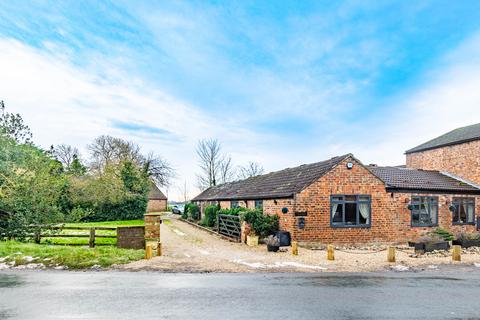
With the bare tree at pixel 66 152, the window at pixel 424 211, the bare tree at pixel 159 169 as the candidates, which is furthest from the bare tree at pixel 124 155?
the window at pixel 424 211

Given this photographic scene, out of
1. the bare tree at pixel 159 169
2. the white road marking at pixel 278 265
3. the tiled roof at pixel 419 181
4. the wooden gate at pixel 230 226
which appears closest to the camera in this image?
the white road marking at pixel 278 265

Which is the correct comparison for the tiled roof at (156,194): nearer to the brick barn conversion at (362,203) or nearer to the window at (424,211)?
the brick barn conversion at (362,203)

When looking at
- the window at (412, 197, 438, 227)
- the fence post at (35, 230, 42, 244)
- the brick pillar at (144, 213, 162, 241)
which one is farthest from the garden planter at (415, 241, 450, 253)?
the fence post at (35, 230, 42, 244)

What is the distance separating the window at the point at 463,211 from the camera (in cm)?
2016

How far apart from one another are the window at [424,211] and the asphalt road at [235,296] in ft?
28.3

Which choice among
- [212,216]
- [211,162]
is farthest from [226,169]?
[212,216]

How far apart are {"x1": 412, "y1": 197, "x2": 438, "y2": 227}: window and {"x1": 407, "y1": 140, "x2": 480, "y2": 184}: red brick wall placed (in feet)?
21.0

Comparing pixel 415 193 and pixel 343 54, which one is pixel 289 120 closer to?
pixel 343 54

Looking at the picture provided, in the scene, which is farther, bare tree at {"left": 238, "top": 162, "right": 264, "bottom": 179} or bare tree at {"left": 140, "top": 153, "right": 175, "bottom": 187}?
bare tree at {"left": 238, "top": 162, "right": 264, "bottom": 179}

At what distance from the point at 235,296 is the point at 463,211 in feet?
61.0

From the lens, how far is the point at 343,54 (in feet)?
60.4

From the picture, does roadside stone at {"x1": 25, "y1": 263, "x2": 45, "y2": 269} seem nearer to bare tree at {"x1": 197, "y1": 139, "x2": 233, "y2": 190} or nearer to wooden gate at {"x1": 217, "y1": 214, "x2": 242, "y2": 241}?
wooden gate at {"x1": 217, "y1": 214, "x2": 242, "y2": 241}

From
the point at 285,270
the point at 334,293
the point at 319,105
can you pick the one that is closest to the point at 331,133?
the point at 319,105

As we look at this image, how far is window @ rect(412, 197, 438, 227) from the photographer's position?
18750 millimetres
